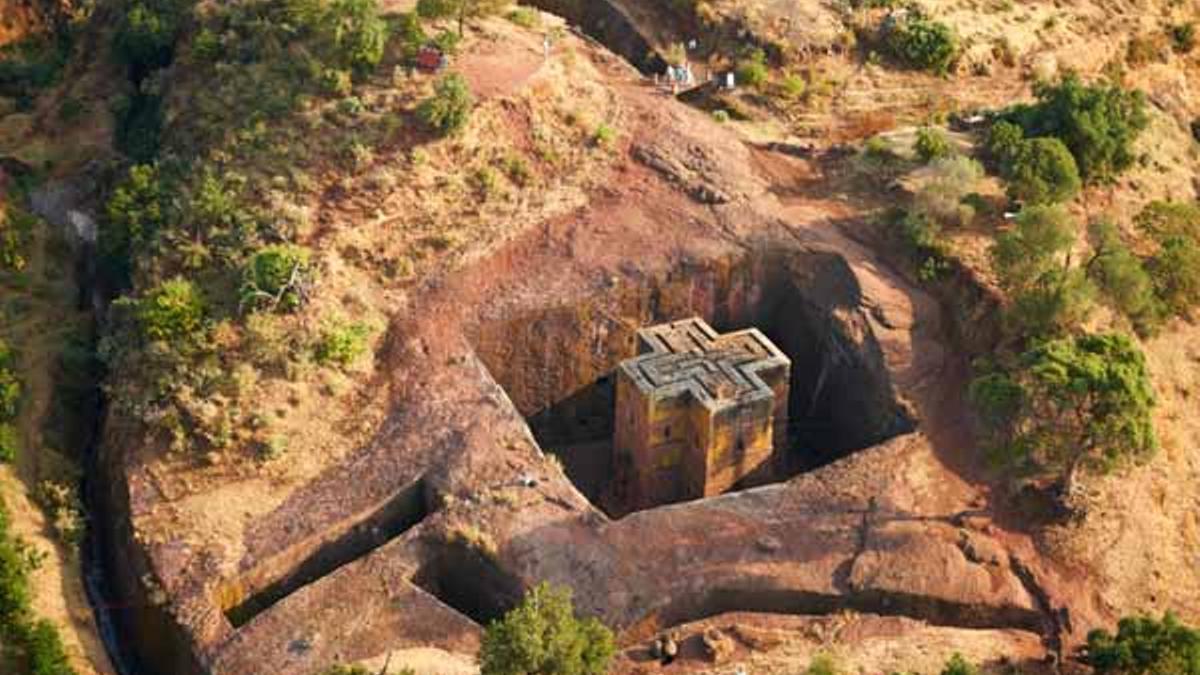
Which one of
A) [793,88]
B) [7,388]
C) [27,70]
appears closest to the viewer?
[7,388]

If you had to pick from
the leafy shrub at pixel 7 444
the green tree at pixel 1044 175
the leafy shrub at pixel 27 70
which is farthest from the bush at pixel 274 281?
the green tree at pixel 1044 175

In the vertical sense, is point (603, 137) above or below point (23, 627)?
above

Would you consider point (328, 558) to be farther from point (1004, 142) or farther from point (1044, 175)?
point (1004, 142)

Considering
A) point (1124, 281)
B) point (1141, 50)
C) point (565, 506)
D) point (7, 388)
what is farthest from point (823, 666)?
point (1141, 50)

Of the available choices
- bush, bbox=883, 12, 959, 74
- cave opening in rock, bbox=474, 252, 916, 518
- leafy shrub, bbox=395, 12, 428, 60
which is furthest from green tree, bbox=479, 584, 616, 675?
bush, bbox=883, 12, 959, 74

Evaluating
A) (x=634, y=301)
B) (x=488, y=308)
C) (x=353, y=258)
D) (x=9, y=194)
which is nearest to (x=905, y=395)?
(x=634, y=301)

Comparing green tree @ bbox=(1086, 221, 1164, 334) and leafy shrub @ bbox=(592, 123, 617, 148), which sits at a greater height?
leafy shrub @ bbox=(592, 123, 617, 148)

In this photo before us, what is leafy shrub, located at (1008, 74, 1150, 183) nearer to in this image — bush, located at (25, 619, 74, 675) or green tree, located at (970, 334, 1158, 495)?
green tree, located at (970, 334, 1158, 495)
